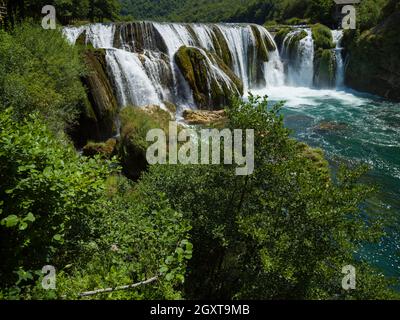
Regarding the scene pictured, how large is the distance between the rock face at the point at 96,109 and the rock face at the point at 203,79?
8.27 m

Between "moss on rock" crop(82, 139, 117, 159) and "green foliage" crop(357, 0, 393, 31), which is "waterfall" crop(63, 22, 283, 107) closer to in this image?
"moss on rock" crop(82, 139, 117, 159)

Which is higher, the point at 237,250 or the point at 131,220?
the point at 131,220

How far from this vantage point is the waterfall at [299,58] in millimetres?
45625

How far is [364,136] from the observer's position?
93.7ft

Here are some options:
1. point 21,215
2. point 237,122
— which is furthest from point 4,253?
point 237,122

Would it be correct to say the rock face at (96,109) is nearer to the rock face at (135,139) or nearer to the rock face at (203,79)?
the rock face at (135,139)

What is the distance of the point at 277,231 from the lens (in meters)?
9.52

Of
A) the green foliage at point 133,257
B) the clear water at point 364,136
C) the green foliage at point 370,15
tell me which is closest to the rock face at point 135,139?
the clear water at point 364,136

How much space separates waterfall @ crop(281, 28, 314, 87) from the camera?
150ft

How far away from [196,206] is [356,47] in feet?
133

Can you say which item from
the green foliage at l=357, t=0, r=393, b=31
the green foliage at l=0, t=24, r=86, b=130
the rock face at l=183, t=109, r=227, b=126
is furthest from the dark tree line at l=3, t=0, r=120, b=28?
the green foliage at l=357, t=0, r=393, b=31

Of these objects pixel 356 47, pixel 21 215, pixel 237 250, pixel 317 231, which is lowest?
pixel 237 250
